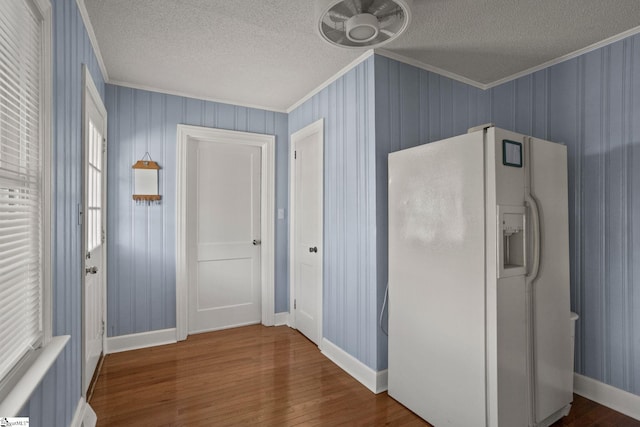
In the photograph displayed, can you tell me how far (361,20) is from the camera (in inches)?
68.1

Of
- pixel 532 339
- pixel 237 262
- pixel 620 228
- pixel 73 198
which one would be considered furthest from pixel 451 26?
pixel 237 262

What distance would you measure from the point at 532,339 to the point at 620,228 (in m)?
1.11

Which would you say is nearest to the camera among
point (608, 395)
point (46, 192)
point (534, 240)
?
point (46, 192)

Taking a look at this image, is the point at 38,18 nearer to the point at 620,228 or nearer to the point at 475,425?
the point at 475,425

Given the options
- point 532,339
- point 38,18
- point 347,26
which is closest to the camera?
point 38,18

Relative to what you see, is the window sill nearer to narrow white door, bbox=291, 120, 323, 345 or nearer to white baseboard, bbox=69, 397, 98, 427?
white baseboard, bbox=69, 397, 98, 427

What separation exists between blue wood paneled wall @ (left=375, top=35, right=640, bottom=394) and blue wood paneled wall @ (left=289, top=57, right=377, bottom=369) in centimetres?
10

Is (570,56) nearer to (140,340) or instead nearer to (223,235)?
(223,235)

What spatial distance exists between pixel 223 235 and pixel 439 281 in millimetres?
2445

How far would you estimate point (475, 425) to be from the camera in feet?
5.92

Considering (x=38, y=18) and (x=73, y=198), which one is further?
(x=73, y=198)

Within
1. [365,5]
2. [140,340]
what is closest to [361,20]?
[365,5]

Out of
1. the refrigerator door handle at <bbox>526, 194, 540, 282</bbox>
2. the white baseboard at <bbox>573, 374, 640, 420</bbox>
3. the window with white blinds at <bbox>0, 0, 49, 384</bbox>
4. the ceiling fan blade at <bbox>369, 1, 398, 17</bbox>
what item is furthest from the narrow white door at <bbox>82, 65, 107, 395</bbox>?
the white baseboard at <bbox>573, 374, 640, 420</bbox>

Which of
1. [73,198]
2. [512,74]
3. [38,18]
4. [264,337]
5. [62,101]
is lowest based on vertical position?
[264,337]
